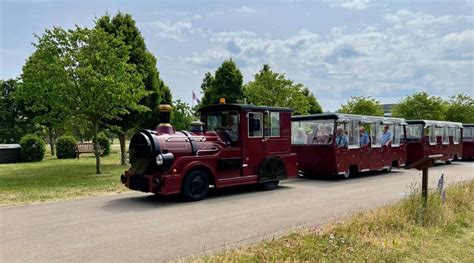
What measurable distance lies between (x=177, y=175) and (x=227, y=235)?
3.18 meters

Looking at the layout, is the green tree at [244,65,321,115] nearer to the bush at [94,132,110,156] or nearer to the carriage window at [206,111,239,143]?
the bush at [94,132,110,156]

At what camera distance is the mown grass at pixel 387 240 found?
17.2 feet

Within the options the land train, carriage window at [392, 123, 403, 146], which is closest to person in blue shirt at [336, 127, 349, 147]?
the land train

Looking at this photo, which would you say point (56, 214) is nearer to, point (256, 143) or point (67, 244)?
point (67, 244)

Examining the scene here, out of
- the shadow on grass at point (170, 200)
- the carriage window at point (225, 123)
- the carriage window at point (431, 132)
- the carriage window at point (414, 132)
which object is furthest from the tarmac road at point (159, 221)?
the carriage window at point (431, 132)

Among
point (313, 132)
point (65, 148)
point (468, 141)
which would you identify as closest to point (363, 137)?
point (313, 132)

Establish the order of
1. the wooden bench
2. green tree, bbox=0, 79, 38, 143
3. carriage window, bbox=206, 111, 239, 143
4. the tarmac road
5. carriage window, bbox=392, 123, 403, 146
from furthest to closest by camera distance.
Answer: green tree, bbox=0, 79, 38, 143 → the wooden bench → carriage window, bbox=392, 123, 403, 146 → carriage window, bbox=206, 111, 239, 143 → the tarmac road

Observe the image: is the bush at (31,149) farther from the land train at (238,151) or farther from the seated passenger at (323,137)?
the seated passenger at (323,137)

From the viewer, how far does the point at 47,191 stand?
1147cm

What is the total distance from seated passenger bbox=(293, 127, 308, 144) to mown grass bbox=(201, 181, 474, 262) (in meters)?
7.24

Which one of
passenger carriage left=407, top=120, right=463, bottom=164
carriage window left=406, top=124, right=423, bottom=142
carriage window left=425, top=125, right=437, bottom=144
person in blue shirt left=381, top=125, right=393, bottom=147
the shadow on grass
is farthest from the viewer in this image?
carriage window left=425, top=125, right=437, bottom=144

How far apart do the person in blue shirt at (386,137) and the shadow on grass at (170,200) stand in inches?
270

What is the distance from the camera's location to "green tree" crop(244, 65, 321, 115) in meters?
26.9

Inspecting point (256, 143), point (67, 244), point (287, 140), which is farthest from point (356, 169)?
point (67, 244)
